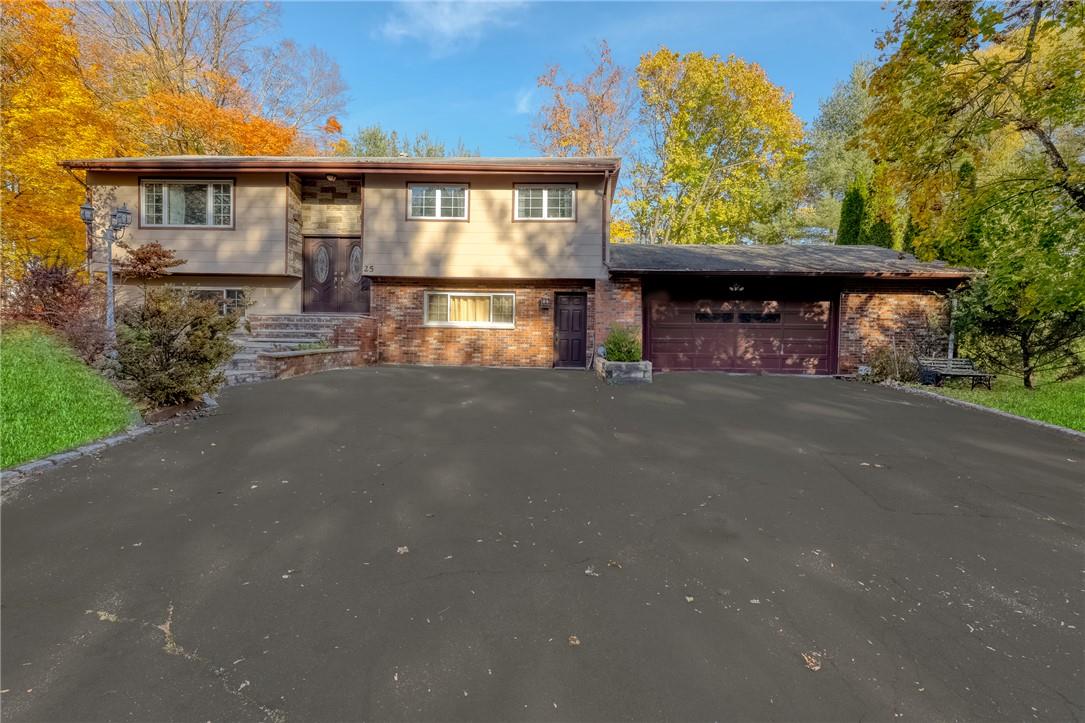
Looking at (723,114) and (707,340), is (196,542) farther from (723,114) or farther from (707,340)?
(723,114)

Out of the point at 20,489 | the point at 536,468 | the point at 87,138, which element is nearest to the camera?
the point at 20,489

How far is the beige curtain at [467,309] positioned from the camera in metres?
13.6

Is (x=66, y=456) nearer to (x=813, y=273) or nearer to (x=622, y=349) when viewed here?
(x=622, y=349)

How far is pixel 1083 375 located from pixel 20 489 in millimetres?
Result: 17073

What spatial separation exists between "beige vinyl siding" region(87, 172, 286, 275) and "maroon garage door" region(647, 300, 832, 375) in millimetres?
10536

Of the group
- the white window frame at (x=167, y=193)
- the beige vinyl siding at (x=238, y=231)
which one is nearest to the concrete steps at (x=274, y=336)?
the beige vinyl siding at (x=238, y=231)

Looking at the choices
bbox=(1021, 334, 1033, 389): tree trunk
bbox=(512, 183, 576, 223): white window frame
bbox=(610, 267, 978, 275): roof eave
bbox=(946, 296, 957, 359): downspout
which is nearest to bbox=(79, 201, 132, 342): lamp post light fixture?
bbox=(512, 183, 576, 223): white window frame

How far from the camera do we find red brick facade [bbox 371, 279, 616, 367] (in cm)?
1328

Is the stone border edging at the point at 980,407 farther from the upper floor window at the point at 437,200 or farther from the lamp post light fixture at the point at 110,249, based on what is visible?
the lamp post light fixture at the point at 110,249

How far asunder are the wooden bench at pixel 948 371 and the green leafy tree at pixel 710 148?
1506 centimetres

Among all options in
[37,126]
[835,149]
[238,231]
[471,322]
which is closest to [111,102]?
[37,126]

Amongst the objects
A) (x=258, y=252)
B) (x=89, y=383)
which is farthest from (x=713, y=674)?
(x=258, y=252)

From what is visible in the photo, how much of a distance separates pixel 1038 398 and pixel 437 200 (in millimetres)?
13811

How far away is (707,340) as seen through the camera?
1326 cm
